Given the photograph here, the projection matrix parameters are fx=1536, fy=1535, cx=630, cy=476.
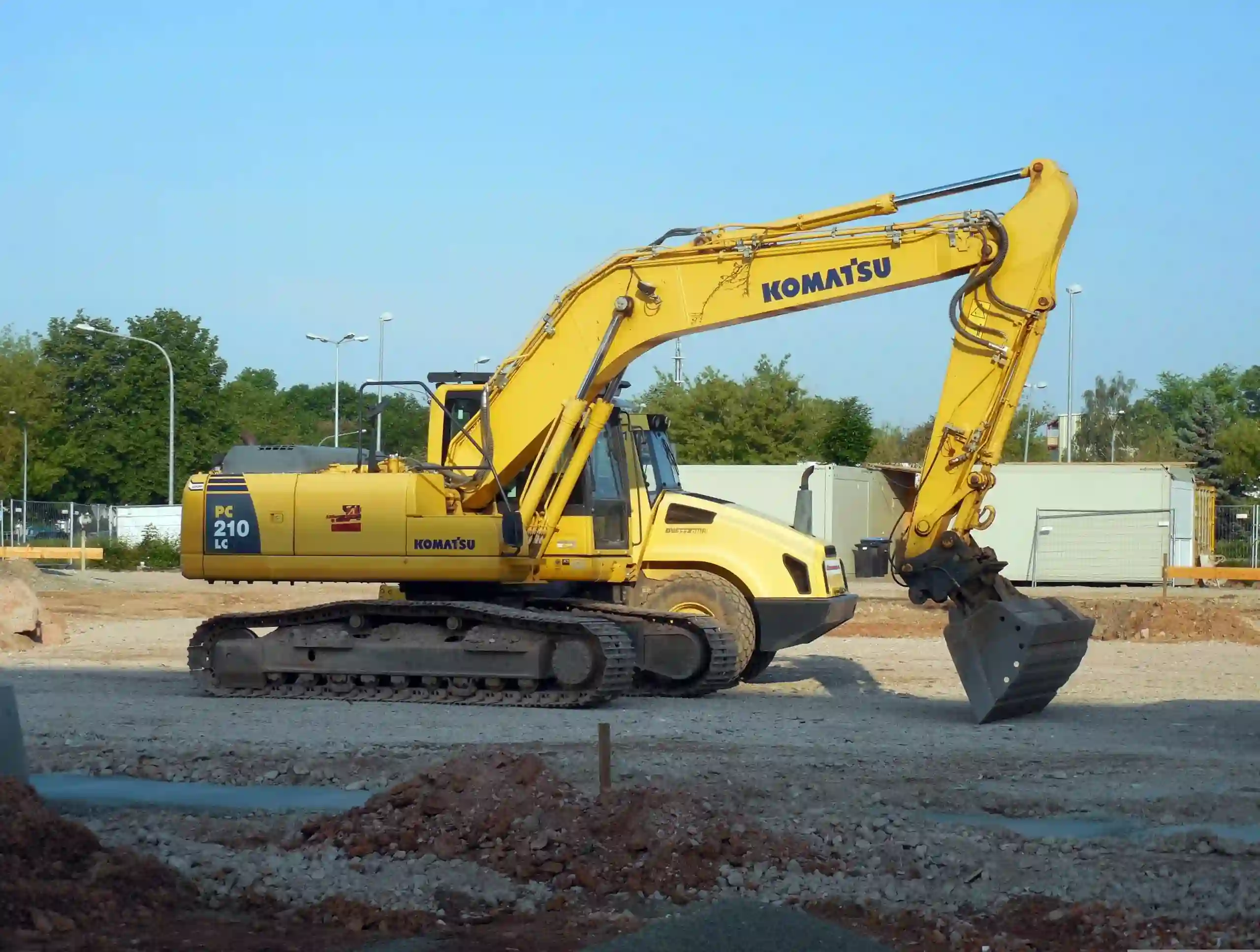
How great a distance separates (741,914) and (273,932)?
1.97 m

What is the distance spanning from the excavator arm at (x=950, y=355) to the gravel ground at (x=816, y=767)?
2.88 ft

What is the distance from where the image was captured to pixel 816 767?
34.1ft

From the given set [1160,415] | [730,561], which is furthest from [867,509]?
[1160,415]

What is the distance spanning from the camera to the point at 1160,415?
117 meters

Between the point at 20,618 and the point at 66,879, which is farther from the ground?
the point at 20,618

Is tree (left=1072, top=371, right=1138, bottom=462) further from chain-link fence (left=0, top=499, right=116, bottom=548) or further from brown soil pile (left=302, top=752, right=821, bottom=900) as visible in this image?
brown soil pile (left=302, top=752, right=821, bottom=900)

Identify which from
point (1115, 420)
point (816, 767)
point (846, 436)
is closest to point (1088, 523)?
point (846, 436)

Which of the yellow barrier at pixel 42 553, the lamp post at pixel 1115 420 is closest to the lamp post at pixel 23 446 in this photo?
the yellow barrier at pixel 42 553

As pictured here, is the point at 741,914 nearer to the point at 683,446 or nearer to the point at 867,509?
the point at 867,509

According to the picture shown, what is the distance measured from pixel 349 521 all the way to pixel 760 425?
45.1m

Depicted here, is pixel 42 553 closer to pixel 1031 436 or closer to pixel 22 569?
pixel 22 569

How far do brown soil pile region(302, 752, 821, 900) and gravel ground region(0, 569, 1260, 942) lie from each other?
0.63 feet

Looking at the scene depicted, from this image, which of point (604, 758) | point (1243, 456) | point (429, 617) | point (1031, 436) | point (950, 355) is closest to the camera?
point (604, 758)

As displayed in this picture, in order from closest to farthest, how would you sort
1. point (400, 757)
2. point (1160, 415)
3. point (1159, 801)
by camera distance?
point (1159, 801) < point (400, 757) < point (1160, 415)
